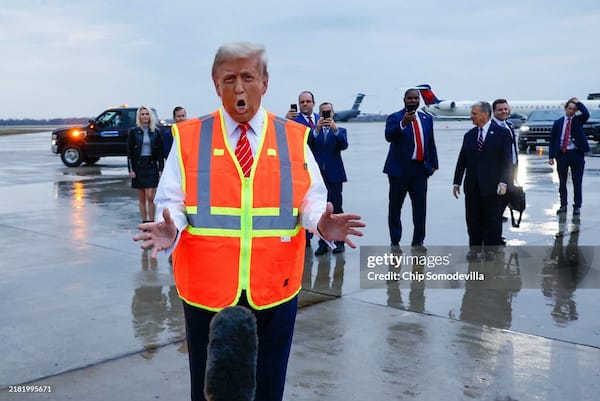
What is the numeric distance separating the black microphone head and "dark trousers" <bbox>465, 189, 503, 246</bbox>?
255 inches

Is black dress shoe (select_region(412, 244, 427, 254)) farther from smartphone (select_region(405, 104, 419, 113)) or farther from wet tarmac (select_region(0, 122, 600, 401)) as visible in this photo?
smartphone (select_region(405, 104, 419, 113))

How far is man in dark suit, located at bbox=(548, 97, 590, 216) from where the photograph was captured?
10.4 metres

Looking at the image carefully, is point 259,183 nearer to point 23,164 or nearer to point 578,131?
point 578,131

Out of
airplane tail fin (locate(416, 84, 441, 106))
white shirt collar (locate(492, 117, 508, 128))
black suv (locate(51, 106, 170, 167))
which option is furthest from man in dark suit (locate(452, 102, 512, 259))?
airplane tail fin (locate(416, 84, 441, 106))

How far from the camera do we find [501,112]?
26.2 ft

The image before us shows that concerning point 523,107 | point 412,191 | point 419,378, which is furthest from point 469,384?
Answer: point 523,107

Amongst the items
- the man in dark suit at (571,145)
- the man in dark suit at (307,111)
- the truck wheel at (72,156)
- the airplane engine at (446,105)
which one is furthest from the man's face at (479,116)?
the airplane engine at (446,105)

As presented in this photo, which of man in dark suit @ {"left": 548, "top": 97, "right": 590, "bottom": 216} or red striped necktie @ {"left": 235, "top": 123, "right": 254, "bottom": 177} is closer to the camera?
red striped necktie @ {"left": 235, "top": 123, "right": 254, "bottom": 177}

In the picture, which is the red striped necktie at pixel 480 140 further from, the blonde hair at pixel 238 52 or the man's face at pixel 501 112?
the blonde hair at pixel 238 52

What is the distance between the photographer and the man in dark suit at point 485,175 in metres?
7.33

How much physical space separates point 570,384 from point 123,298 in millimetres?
3952

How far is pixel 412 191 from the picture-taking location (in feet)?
26.5

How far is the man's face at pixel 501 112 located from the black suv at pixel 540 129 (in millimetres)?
18999

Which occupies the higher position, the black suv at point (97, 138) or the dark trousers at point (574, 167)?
the black suv at point (97, 138)
